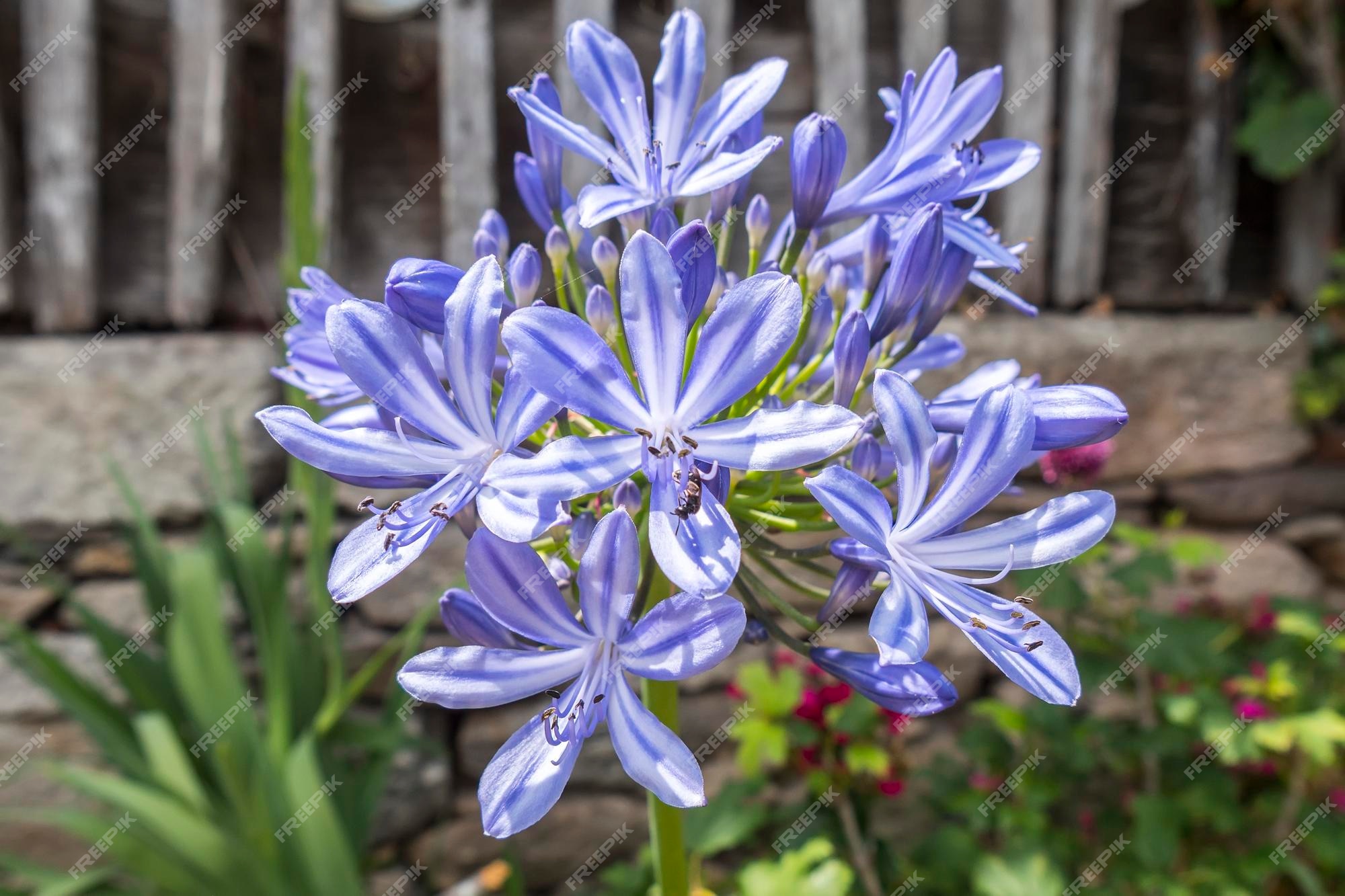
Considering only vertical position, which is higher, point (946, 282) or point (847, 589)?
point (946, 282)

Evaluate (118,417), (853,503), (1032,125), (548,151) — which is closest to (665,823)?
(853,503)

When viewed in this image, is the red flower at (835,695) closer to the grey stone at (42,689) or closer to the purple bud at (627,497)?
the purple bud at (627,497)

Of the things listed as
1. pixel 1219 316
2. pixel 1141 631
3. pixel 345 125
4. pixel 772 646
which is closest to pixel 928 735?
pixel 772 646

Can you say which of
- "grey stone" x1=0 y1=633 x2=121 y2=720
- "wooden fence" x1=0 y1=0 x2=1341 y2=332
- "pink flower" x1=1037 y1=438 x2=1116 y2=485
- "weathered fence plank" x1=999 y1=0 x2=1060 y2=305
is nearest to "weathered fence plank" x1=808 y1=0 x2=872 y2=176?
"wooden fence" x1=0 y1=0 x2=1341 y2=332

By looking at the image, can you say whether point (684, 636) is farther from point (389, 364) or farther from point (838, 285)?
point (838, 285)

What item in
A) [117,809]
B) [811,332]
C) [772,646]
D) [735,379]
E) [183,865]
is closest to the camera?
[735,379]

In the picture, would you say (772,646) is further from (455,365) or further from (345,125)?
(345,125)

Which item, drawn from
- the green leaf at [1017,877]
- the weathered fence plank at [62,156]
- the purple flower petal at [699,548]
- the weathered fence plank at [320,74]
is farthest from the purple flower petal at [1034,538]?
the weathered fence plank at [62,156]
